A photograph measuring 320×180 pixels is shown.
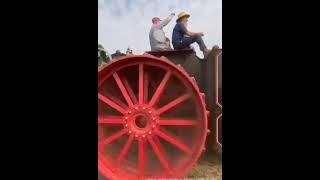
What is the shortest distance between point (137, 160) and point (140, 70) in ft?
2.66

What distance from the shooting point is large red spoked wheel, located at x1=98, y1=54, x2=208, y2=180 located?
2.96m

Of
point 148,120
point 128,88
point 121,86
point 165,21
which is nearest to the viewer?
point 165,21

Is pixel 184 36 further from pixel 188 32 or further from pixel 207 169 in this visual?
pixel 207 169

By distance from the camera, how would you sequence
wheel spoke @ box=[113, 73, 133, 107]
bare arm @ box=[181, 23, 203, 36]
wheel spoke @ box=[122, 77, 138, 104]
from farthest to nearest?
wheel spoke @ box=[122, 77, 138, 104]
wheel spoke @ box=[113, 73, 133, 107]
bare arm @ box=[181, 23, 203, 36]

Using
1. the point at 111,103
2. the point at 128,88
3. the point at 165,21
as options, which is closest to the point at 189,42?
the point at 165,21

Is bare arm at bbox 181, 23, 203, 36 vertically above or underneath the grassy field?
above

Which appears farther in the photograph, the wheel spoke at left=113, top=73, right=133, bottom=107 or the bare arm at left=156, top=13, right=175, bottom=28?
the wheel spoke at left=113, top=73, right=133, bottom=107

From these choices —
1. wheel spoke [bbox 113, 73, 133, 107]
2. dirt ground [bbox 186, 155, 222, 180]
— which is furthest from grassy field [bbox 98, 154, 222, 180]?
wheel spoke [bbox 113, 73, 133, 107]

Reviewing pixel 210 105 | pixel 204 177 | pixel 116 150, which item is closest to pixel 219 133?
pixel 210 105

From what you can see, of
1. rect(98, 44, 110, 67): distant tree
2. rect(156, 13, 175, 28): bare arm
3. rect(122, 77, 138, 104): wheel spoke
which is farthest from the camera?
rect(122, 77, 138, 104): wheel spoke

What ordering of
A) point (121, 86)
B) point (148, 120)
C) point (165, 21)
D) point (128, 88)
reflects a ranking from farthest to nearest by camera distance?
point (128, 88) < point (121, 86) < point (148, 120) < point (165, 21)

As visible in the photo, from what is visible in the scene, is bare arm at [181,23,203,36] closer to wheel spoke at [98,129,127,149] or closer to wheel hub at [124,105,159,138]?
wheel hub at [124,105,159,138]

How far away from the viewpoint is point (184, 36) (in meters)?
3.01

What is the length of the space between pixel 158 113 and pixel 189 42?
65 centimetres
